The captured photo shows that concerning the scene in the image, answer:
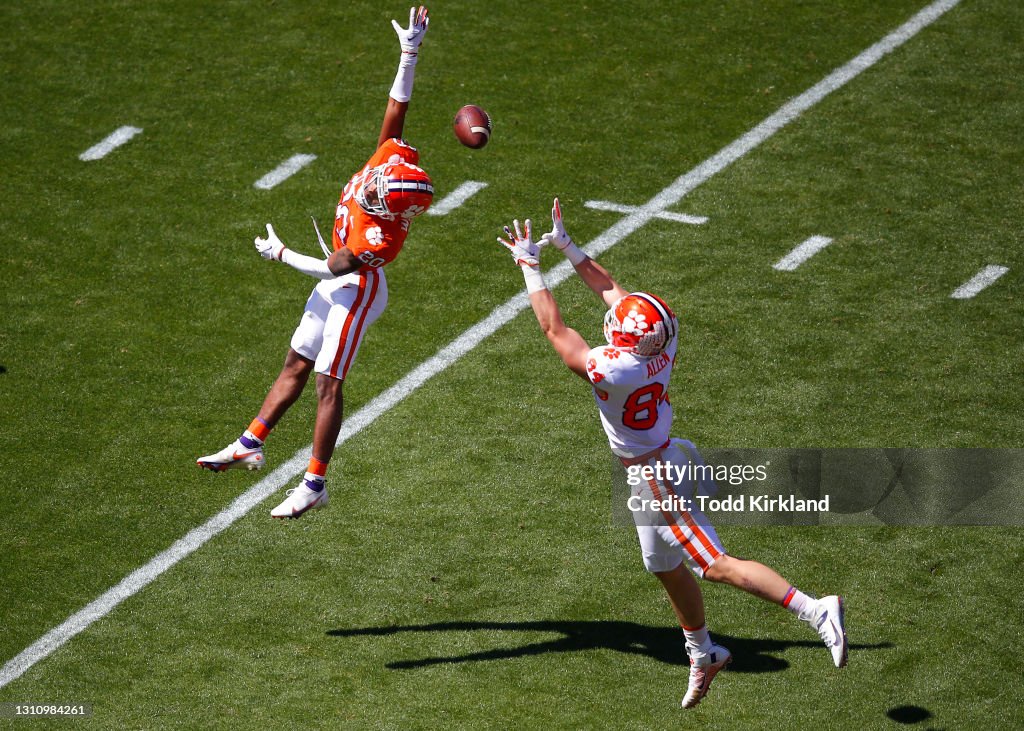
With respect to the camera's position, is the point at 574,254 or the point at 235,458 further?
the point at 235,458

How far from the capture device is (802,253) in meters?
10.8

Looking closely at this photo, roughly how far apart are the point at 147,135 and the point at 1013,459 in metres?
7.69

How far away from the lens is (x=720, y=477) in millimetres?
8906

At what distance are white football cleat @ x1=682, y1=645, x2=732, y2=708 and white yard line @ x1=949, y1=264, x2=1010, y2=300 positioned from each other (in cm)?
434

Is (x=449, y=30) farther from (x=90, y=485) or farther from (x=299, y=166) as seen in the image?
(x=90, y=485)

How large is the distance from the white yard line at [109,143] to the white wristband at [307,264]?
4681 millimetres

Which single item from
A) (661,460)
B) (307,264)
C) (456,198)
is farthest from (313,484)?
(456,198)

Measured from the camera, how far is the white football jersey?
22.4 ft

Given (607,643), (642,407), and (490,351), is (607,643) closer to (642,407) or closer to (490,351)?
(642,407)

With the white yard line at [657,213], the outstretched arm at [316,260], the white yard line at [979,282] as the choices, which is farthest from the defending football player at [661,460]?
the white yard line at [657,213]

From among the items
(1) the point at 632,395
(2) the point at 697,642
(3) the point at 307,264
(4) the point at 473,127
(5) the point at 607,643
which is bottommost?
(5) the point at 607,643

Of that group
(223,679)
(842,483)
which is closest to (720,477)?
(842,483)

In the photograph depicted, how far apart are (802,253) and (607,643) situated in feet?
14.2

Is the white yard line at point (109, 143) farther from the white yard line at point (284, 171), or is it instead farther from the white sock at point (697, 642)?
the white sock at point (697, 642)
